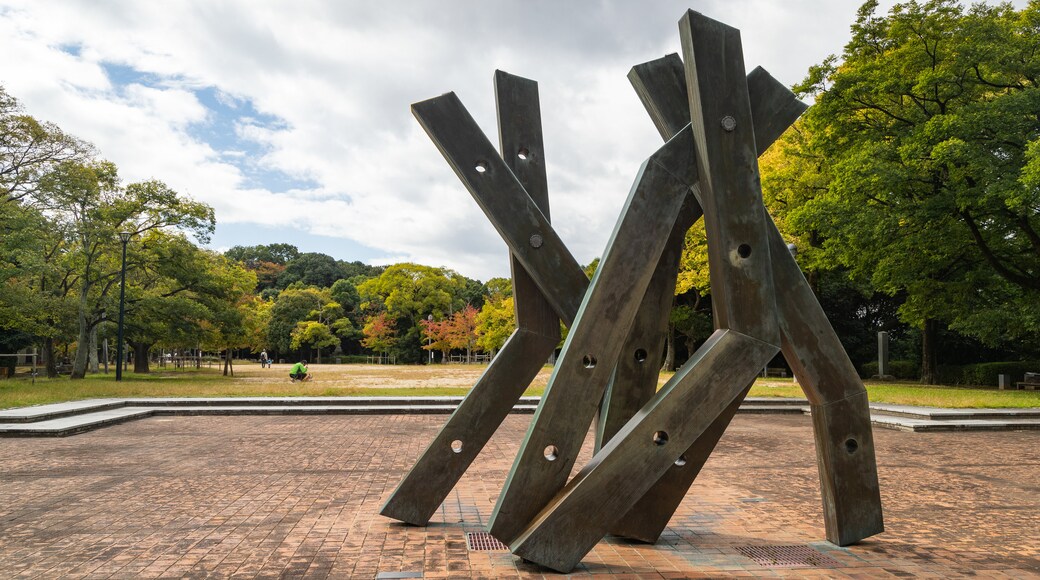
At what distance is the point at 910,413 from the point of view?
15195mm

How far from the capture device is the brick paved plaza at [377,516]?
4.61 m

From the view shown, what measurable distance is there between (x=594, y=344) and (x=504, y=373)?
1.34m

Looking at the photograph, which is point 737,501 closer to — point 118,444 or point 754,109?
point 754,109

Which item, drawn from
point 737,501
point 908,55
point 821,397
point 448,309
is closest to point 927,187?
point 908,55

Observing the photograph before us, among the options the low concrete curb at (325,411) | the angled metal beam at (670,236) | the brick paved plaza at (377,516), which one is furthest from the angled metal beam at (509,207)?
the low concrete curb at (325,411)

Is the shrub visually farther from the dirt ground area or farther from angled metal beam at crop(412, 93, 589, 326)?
angled metal beam at crop(412, 93, 589, 326)

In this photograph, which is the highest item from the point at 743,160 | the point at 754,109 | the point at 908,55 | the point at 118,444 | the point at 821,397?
the point at 908,55

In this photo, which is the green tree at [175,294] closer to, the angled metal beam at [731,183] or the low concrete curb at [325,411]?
the low concrete curb at [325,411]

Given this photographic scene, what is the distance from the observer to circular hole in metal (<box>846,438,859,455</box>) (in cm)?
490

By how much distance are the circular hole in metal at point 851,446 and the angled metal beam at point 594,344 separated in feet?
6.36

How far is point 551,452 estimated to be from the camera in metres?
4.53

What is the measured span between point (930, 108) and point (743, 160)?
72.3 ft

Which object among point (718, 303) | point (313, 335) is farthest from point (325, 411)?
point (313, 335)

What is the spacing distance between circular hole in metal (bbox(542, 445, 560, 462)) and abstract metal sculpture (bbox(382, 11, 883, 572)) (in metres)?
0.01
